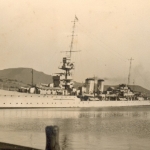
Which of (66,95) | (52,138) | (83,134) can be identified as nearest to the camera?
(52,138)

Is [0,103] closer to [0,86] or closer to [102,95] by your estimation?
[0,86]

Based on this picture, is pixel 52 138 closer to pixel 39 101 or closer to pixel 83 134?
pixel 83 134

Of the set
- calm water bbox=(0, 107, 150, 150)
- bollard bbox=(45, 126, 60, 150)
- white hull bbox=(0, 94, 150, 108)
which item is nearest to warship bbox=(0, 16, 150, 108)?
white hull bbox=(0, 94, 150, 108)

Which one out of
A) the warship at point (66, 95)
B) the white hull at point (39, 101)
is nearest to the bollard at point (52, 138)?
the warship at point (66, 95)

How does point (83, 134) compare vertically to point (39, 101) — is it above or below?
below

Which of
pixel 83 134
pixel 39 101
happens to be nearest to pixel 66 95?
pixel 39 101

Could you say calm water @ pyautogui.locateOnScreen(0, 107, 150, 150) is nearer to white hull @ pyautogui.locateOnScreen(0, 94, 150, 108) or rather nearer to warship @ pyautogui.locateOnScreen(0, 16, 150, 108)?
warship @ pyautogui.locateOnScreen(0, 16, 150, 108)

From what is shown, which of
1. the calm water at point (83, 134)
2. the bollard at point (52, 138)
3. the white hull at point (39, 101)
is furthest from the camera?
the white hull at point (39, 101)

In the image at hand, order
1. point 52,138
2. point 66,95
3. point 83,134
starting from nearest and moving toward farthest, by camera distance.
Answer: point 52,138
point 83,134
point 66,95

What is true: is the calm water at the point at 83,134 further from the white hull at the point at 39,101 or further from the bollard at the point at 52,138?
the white hull at the point at 39,101
